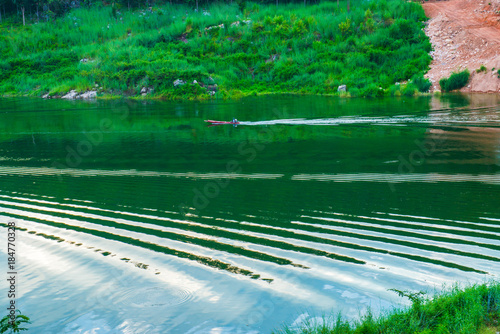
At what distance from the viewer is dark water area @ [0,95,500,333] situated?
25.8 ft

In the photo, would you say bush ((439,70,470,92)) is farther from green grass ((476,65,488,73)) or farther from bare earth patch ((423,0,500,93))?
green grass ((476,65,488,73))

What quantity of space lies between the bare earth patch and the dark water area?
21738 mm

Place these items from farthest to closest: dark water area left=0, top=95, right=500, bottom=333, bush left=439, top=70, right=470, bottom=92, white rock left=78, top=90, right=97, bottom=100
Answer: white rock left=78, top=90, right=97, bottom=100
bush left=439, top=70, right=470, bottom=92
dark water area left=0, top=95, right=500, bottom=333

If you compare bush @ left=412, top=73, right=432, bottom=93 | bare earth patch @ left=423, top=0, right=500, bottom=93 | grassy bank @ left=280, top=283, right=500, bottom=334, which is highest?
bare earth patch @ left=423, top=0, right=500, bottom=93

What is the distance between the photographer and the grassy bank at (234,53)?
167 feet

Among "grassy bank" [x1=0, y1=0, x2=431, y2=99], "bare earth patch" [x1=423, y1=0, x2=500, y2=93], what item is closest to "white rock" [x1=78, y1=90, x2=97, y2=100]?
"grassy bank" [x1=0, y1=0, x2=431, y2=99]

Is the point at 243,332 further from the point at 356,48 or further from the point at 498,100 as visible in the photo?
the point at 356,48

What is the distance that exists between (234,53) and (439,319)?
55989 millimetres

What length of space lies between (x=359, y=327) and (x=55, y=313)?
4.83 metres

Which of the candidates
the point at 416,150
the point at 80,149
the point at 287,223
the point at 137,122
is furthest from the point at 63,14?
the point at 287,223

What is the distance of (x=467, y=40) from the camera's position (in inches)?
1934

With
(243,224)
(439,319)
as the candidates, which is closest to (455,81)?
(243,224)

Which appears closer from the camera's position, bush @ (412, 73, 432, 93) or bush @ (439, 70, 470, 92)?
bush @ (439, 70, 470, 92)

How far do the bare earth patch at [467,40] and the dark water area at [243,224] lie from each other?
2174 cm
